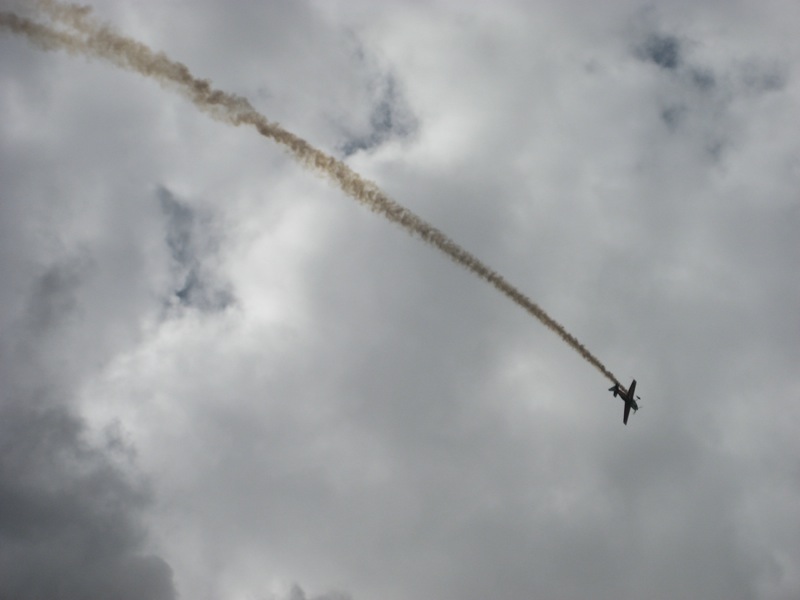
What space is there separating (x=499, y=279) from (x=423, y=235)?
1066 cm

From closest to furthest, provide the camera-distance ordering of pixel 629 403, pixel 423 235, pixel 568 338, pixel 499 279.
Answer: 1. pixel 423 235
2. pixel 499 279
3. pixel 568 338
4. pixel 629 403

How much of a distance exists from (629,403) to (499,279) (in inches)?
1430

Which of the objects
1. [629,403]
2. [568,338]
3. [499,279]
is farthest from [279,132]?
[629,403]

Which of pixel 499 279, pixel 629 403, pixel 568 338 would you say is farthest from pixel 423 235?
pixel 629 403

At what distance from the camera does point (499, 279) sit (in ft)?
194

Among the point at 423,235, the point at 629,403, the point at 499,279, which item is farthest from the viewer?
the point at 629,403

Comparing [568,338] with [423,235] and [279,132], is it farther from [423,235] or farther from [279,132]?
[279,132]

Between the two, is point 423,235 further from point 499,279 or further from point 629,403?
point 629,403

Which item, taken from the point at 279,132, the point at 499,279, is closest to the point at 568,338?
the point at 499,279

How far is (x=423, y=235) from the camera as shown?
51781 millimetres

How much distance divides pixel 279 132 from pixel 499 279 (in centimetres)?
2429

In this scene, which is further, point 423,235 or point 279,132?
point 423,235

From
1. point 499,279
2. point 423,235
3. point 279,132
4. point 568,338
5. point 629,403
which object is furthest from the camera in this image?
point 629,403

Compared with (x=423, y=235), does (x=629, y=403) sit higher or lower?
higher
